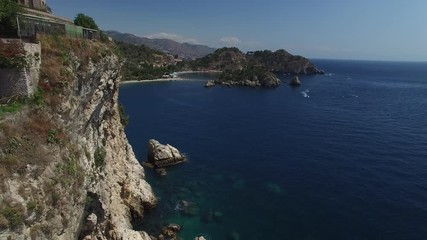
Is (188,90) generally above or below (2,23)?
below

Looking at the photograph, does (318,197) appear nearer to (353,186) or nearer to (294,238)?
(353,186)

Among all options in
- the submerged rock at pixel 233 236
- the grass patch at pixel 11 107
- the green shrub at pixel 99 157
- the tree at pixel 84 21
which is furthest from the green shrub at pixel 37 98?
the submerged rock at pixel 233 236

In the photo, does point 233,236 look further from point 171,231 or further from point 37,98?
point 37,98

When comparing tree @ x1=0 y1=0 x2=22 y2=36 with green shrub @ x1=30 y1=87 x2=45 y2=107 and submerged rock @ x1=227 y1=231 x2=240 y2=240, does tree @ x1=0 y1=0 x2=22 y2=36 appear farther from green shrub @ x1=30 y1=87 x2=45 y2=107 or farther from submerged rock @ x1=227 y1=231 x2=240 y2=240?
submerged rock @ x1=227 y1=231 x2=240 y2=240

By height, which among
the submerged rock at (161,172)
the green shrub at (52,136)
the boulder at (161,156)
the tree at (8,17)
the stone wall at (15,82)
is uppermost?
the tree at (8,17)

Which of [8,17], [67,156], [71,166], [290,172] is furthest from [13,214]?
[290,172]

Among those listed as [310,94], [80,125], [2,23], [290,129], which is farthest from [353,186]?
[310,94]

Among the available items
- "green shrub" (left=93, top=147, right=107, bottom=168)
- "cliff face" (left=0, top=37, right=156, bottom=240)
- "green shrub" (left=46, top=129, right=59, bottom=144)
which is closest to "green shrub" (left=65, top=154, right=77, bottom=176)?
"cliff face" (left=0, top=37, right=156, bottom=240)

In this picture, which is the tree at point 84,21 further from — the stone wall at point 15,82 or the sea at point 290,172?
the sea at point 290,172
